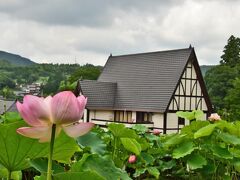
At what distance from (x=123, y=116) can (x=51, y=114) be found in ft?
65.6

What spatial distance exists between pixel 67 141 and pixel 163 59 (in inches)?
806

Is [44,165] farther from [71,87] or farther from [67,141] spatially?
[71,87]

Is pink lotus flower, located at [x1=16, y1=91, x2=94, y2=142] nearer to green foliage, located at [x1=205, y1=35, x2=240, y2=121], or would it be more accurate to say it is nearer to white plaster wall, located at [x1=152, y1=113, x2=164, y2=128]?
white plaster wall, located at [x1=152, y1=113, x2=164, y2=128]

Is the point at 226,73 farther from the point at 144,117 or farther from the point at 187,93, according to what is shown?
the point at 144,117

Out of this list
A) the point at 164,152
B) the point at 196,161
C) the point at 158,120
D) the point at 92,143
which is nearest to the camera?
the point at 92,143

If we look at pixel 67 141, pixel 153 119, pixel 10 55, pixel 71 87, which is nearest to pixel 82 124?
pixel 67 141

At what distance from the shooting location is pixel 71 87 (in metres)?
1.43

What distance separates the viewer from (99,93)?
21500 millimetres

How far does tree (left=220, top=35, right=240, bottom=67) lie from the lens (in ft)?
110

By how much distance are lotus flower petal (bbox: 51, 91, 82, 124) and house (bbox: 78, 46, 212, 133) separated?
17250 millimetres

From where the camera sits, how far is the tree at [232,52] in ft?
110

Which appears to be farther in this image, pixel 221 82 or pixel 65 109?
pixel 221 82

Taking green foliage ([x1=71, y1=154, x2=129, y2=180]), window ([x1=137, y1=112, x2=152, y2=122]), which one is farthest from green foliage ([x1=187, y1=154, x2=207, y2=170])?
window ([x1=137, y1=112, x2=152, y2=122])

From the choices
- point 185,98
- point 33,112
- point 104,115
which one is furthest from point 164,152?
point 104,115
